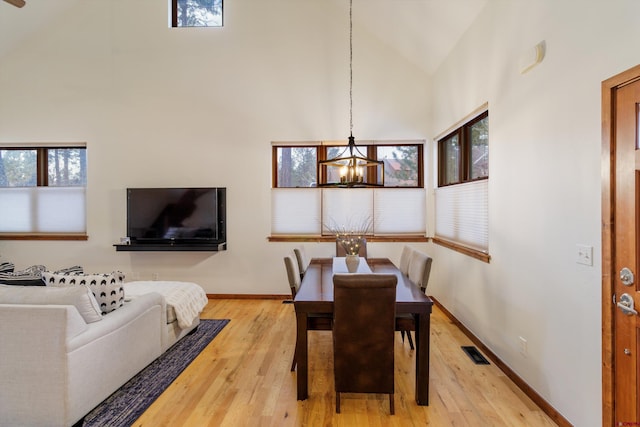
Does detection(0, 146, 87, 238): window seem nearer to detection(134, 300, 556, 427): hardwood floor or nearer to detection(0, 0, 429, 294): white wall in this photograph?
detection(0, 0, 429, 294): white wall

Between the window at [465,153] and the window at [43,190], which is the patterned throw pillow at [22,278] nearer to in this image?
the window at [43,190]

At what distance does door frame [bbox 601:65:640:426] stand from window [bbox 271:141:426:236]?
302 cm

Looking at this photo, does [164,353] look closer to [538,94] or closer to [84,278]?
[84,278]

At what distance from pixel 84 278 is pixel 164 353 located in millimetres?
1111

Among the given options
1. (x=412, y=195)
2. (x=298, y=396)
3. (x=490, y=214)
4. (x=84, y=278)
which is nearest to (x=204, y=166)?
(x=84, y=278)

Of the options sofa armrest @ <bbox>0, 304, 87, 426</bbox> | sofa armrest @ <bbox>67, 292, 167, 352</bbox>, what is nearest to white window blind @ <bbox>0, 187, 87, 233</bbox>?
sofa armrest @ <bbox>67, 292, 167, 352</bbox>

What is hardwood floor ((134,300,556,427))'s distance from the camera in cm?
202

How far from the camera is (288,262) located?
2695 millimetres

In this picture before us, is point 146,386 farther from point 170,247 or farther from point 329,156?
point 329,156

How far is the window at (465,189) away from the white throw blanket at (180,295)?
2.98m

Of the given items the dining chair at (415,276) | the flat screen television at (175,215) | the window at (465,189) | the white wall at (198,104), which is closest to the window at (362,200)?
the white wall at (198,104)

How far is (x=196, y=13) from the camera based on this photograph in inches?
190

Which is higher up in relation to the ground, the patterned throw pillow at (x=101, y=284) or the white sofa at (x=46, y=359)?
the patterned throw pillow at (x=101, y=284)

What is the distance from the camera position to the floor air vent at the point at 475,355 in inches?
109
